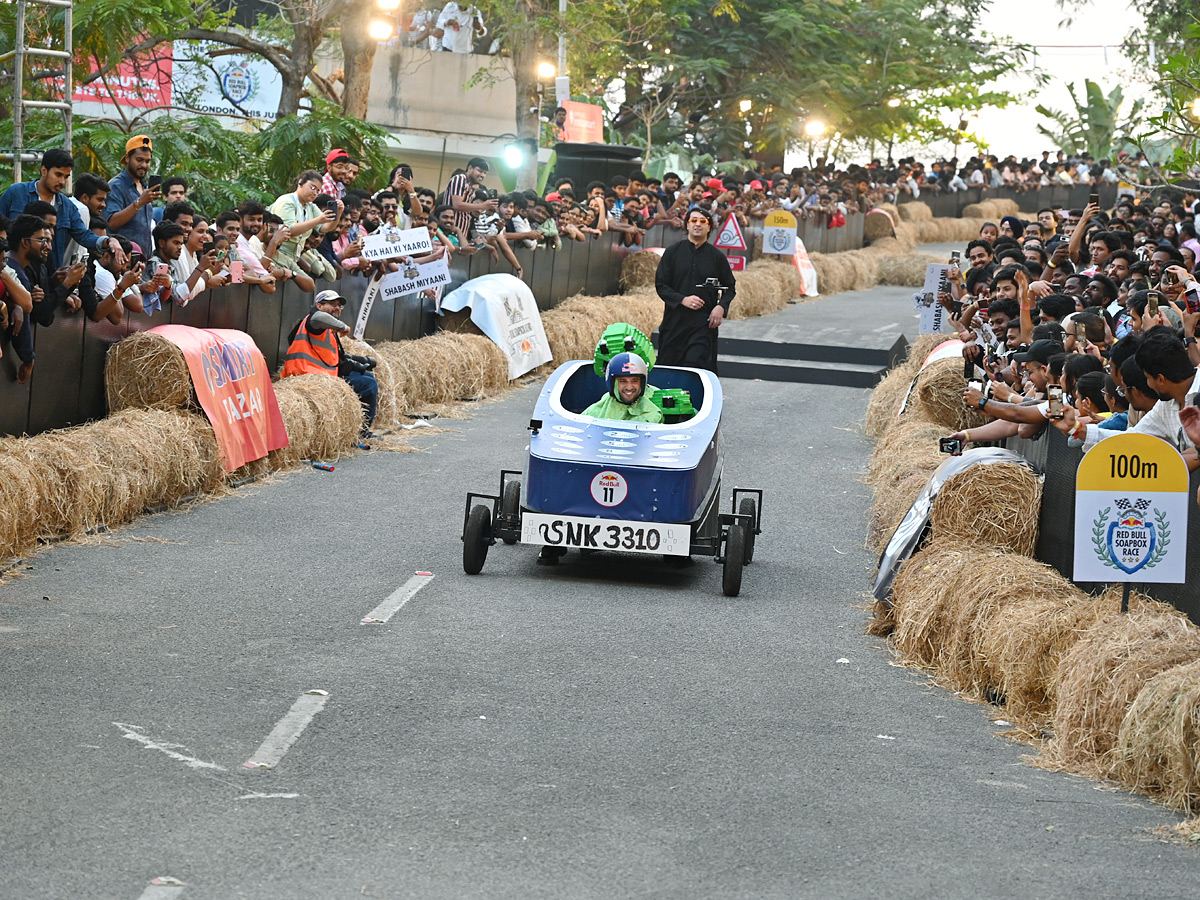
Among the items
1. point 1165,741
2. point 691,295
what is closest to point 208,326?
point 691,295

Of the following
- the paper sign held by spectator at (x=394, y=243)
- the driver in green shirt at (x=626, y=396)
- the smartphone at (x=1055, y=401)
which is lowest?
the driver in green shirt at (x=626, y=396)

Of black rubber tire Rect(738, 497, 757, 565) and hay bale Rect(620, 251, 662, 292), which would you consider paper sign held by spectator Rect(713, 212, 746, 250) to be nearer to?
hay bale Rect(620, 251, 662, 292)

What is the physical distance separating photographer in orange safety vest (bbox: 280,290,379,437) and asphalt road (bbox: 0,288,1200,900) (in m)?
4.25

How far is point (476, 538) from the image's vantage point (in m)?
9.63

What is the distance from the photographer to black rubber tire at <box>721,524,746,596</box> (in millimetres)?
9445

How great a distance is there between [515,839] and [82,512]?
5.72 meters

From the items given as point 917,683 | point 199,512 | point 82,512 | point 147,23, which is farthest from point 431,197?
point 917,683

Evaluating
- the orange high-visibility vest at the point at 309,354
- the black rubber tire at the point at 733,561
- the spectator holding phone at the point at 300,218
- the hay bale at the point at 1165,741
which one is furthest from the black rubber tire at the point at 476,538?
the spectator holding phone at the point at 300,218

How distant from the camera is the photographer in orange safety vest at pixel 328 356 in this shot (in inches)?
576

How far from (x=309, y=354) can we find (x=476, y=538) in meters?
5.67

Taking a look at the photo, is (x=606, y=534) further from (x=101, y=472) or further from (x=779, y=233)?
(x=779, y=233)

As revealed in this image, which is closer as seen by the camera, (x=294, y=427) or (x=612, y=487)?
(x=612, y=487)

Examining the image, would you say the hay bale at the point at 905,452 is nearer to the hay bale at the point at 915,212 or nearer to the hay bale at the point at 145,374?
the hay bale at the point at 145,374

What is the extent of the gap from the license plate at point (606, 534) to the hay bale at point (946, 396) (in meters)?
5.03
